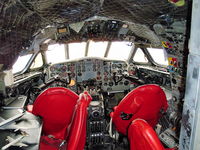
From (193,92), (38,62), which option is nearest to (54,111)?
(193,92)

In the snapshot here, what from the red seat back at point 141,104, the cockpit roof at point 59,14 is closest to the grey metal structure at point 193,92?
the cockpit roof at point 59,14

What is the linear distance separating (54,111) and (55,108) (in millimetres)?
49

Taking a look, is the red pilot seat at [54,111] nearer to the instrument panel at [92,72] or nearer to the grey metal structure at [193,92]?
the grey metal structure at [193,92]

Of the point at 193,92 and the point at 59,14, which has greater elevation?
the point at 59,14

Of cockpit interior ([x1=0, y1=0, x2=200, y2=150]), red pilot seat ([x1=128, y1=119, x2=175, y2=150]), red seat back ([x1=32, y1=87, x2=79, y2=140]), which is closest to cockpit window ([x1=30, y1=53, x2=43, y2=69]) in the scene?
cockpit interior ([x1=0, y1=0, x2=200, y2=150])

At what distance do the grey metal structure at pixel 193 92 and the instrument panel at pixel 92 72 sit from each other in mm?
4915

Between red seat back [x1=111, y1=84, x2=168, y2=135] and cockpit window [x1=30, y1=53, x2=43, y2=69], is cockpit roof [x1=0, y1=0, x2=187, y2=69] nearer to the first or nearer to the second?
red seat back [x1=111, y1=84, x2=168, y2=135]

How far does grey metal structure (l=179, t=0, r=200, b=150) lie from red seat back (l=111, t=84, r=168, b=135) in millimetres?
1707

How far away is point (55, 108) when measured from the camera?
2662 mm

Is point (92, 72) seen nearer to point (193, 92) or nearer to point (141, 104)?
point (141, 104)

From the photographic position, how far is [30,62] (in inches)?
198

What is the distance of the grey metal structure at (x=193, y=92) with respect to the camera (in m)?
0.79

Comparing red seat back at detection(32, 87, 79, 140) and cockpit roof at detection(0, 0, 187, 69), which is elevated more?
cockpit roof at detection(0, 0, 187, 69)

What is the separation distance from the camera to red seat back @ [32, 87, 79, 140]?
2604 millimetres
